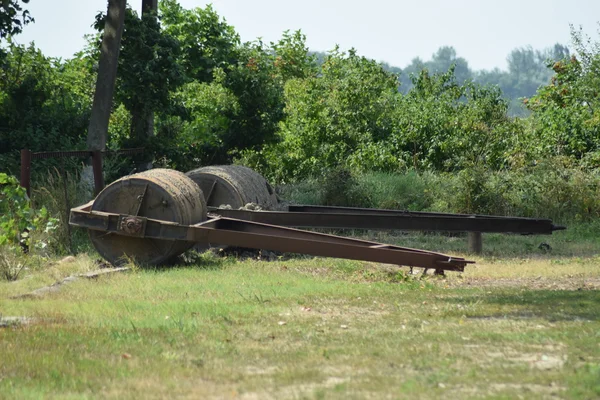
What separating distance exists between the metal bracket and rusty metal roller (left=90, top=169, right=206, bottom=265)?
34 cm

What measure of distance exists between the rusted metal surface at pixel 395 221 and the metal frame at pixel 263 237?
63.0 inches

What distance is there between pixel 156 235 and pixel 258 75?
12.2m

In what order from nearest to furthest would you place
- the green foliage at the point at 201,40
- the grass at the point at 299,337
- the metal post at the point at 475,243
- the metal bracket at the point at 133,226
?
the grass at the point at 299,337 < the metal bracket at the point at 133,226 < the metal post at the point at 475,243 < the green foliage at the point at 201,40

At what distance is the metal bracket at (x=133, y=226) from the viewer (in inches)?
480

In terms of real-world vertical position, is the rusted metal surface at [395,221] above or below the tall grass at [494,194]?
below

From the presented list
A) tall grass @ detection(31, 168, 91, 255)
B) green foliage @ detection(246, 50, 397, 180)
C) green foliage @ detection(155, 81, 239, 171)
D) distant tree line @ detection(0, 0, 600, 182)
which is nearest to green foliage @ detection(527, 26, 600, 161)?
distant tree line @ detection(0, 0, 600, 182)

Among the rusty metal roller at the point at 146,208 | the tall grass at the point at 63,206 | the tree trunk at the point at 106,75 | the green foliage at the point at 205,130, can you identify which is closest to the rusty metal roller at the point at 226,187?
the tall grass at the point at 63,206

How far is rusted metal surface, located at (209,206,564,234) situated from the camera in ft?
47.0

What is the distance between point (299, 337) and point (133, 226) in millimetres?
4994

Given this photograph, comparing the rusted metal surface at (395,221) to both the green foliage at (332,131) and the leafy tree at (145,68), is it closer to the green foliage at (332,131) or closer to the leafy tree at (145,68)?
the leafy tree at (145,68)

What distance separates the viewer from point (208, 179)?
1542cm

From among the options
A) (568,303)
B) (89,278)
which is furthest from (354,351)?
(89,278)

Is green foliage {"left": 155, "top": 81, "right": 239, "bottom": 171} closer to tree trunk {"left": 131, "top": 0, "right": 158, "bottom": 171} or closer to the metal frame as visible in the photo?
tree trunk {"left": 131, "top": 0, "right": 158, "bottom": 171}

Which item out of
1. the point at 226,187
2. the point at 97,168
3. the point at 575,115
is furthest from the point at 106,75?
the point at 575,115
